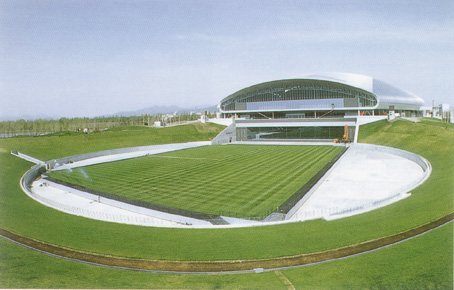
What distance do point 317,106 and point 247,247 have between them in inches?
2362

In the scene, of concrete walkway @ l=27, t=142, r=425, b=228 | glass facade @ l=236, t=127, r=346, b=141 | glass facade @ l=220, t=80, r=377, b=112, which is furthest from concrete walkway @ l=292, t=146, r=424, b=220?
glass facade @ l=220, t=80, r=377, b=112

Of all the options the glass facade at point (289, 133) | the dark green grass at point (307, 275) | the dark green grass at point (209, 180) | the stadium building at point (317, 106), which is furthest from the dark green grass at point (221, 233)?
the stadium building at point (317, 106)

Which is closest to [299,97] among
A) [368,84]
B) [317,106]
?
[317,106]

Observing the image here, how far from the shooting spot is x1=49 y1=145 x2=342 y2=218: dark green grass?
1944cm

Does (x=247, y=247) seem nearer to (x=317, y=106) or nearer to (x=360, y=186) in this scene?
(x=360, y=186)

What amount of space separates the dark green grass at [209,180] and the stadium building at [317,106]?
25.2m

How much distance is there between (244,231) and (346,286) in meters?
6.08

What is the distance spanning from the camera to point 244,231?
13195 millimetres

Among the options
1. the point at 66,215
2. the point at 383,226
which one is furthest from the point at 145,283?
the point at 66,215

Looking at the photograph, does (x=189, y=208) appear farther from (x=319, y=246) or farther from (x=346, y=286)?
(x=346, y=286)

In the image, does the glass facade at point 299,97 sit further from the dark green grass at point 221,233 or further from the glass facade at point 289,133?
the dark green grass at point 221,233

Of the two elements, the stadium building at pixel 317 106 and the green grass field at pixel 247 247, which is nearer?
the green grass field at pixel 247 247

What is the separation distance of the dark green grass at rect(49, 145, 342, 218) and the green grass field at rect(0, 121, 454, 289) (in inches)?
202

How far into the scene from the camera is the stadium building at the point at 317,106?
199ft
